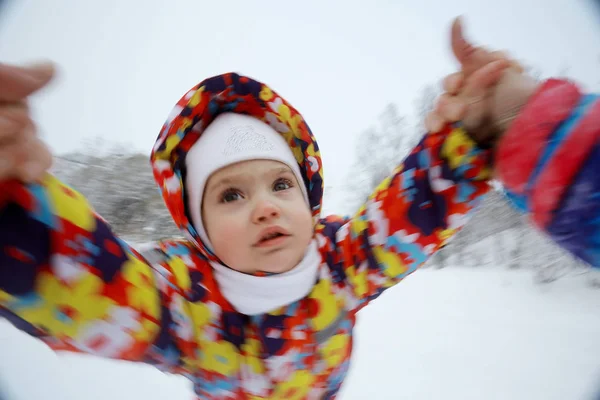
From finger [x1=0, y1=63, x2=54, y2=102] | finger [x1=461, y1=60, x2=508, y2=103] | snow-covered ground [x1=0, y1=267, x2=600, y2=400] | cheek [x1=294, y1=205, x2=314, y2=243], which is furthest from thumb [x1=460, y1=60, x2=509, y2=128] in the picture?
snow-covered ground [x1=0, y1=267, x2=600, y2=400]

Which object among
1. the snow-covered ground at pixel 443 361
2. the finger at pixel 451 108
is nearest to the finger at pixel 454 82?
the finger at pixel 451 108

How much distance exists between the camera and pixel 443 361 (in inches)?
37.4

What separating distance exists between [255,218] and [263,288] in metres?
0.10

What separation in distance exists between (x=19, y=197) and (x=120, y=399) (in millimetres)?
965

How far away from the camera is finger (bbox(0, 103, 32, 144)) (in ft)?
0.61

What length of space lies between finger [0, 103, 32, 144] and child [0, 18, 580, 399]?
0.14 ft

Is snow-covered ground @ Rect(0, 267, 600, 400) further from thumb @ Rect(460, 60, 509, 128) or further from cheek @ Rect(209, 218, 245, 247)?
thumb @ Rect(460, 60, 509, 128)

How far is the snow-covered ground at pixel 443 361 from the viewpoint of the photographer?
33.1 inches

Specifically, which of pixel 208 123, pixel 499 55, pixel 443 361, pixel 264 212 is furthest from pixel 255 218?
pixel 443 361

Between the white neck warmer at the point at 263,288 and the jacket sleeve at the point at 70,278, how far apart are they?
11cm

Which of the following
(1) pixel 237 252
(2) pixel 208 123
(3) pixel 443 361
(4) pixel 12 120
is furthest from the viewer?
(3) pixel 443 361

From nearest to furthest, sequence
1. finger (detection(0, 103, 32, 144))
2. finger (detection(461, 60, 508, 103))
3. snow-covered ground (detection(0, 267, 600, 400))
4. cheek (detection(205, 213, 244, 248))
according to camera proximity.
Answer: finger (detection(0, 103, 32, 144))
finger (detection(461, 60, 508, 103))
cheek (detection(205, 213, 244, 248))
snow-covered ground (detection(0, 267, 600, 400))

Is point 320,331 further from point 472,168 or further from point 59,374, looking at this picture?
point 59,374

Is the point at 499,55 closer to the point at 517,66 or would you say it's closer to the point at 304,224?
the point at 517,66
